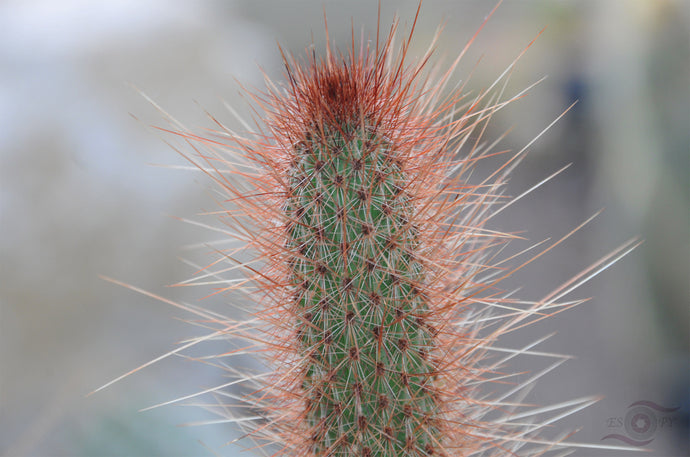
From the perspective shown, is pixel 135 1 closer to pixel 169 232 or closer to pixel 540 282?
pixel 169 232

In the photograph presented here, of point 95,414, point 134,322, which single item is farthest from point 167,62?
point 95,414

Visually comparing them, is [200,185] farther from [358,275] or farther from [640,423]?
[640,423]

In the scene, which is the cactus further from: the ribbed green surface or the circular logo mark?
the circular logo mark

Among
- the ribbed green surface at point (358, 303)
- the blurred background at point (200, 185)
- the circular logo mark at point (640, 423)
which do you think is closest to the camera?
the ribbed green surface at point (358, 303)

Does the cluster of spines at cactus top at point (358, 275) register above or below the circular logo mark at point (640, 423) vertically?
above

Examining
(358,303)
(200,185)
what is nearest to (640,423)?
(358,303)

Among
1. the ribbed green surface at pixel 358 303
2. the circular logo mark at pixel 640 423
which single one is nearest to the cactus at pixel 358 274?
the ribbed green surface at pixel 358 303

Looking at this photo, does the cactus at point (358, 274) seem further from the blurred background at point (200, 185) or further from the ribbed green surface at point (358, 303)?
the blurred background at point (200, 185)
